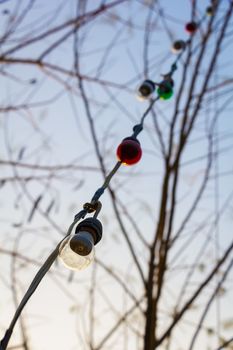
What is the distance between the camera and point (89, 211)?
1.00m

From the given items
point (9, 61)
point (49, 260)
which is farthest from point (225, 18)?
point (49, 260)

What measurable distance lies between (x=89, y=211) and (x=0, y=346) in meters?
0.37

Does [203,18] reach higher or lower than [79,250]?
higher

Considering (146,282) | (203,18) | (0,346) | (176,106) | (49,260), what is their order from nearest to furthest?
(0,346), (49,260), (146,282), (176,106), (203,18)

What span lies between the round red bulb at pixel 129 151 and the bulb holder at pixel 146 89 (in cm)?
74

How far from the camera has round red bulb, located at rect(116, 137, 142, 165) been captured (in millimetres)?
1164

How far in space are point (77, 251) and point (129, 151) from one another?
39cm

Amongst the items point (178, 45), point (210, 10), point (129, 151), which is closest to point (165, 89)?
point (129, 151)

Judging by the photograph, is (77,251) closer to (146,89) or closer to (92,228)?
(92,228)

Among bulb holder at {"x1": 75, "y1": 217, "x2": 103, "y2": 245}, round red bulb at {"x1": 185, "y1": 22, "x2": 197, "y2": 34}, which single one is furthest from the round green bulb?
round red bulb at {"x1": 185, "y1": 22, "x2": 197, "y2": 34}

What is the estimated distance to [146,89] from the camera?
1.86m

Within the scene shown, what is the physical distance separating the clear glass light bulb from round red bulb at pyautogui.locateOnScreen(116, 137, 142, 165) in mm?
332

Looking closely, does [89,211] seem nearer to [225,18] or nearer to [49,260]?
[49,260]

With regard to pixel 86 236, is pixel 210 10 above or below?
A: above
